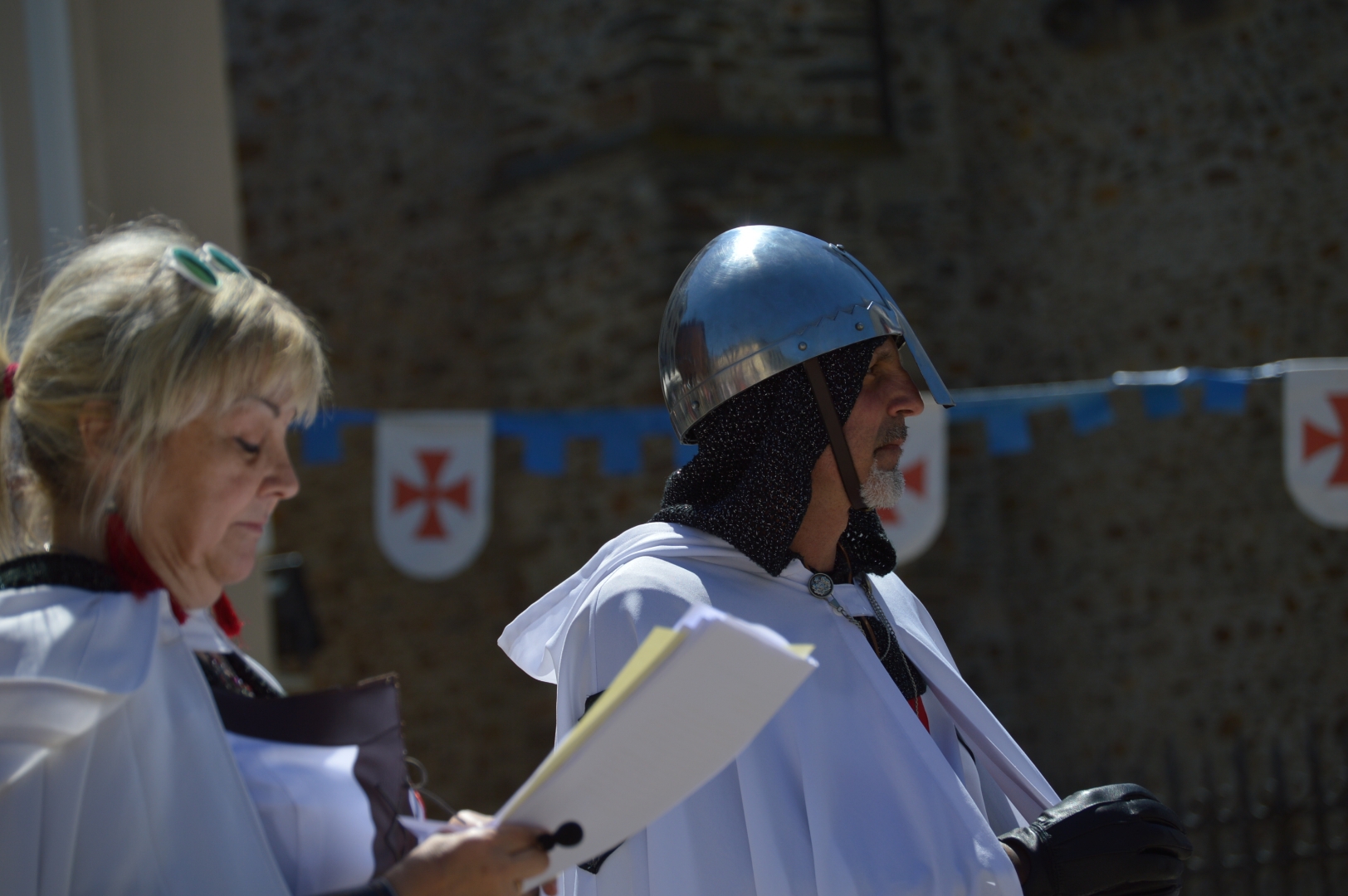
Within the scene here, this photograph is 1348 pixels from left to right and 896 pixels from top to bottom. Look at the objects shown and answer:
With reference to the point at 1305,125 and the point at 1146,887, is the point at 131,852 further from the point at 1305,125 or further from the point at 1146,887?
the point at 1305,125

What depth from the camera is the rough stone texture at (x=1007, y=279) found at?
675 centimetres

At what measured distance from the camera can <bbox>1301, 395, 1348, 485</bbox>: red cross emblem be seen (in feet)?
18.9

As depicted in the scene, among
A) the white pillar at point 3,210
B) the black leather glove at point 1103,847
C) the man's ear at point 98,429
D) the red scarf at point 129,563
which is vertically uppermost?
the white pillar at point 3,210

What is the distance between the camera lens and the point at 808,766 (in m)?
1.71

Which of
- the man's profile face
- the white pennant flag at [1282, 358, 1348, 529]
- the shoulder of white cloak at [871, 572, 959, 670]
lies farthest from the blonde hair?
the white pennant flag at [1282, 358, 1348, 529]

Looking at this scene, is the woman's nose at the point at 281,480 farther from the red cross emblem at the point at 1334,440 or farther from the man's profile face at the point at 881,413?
the red cross emblem at the point at 1334,440

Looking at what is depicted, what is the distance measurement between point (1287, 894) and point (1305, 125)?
4629 millimetres

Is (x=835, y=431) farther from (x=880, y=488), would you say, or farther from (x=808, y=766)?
(x=808, y=766)

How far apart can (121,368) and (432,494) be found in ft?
14.2

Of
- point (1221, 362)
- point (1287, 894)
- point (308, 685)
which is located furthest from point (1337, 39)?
point (308, 685)

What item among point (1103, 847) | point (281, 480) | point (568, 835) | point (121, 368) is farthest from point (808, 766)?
point (121, 368)

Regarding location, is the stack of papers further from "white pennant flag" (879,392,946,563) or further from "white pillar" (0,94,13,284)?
"white pennant flag" (879,392,946,563)

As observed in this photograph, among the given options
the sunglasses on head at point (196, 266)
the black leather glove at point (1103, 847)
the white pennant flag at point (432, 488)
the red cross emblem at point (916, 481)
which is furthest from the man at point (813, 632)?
the white pennant flag at point (432, 488)

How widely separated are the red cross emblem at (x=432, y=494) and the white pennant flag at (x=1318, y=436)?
4011 mm
